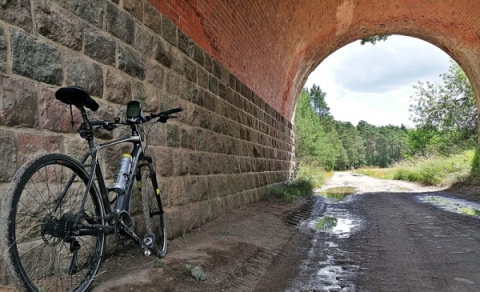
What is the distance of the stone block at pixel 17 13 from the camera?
2.24 meters

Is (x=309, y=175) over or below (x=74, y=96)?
below

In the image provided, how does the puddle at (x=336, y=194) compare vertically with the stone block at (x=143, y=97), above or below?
below

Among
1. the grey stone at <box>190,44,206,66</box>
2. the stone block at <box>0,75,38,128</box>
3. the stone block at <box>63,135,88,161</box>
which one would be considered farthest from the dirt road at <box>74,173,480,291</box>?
the grey stone at <box>190,44,206,66</box>

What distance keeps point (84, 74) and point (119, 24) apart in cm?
76

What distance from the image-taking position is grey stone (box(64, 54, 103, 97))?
2805 millimetres

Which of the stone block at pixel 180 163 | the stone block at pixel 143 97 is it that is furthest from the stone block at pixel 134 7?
the stone block at pixel 180 163

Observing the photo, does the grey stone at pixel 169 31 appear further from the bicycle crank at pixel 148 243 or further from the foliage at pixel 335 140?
the foliage at pixel 335 140

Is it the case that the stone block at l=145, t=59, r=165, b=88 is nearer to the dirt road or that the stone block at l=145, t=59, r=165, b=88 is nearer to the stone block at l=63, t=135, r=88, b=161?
the stone block at l=63, t=135, r=88, b=161

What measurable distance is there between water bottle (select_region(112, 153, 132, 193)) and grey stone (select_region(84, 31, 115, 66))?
959 millimetres

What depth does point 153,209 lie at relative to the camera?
369 cm

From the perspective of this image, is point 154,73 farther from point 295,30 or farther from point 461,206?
point 461,206

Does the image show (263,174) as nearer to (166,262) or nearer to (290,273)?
(290,273)

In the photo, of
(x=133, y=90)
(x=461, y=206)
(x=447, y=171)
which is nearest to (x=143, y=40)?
(x=133, y=90)

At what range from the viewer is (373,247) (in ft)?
14.6
